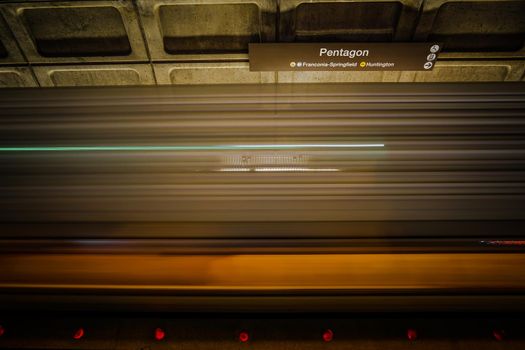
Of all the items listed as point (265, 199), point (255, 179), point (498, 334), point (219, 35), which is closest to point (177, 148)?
point (255, 179)

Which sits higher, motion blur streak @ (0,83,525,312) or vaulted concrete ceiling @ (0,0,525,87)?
vaulted concrete ceiling @ (0,0,525,87)

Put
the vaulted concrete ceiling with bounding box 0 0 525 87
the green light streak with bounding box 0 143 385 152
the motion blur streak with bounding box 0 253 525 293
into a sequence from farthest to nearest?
the vaulted concrete ceiling with bounding box 0 0 525 87, the green light streak with bounding box 0 143 385 152, the motion blur streak with bounding box 0 253 525 293

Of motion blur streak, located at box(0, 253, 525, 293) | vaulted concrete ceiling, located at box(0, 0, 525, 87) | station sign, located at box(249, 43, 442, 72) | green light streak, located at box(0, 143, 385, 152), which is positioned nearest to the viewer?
motion blur streak, located at box(0, 253, 525, 293)

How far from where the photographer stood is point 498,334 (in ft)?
5.13

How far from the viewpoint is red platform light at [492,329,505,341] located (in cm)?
156

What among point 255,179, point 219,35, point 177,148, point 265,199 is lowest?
point 265,199

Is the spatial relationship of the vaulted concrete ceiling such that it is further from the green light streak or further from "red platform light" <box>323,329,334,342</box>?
"red platform light" <box>323,329,334,342</box>

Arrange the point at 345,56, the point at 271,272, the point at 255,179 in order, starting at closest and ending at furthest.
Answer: the point at 271,272 → the point at 255,179 → the point at 345,56

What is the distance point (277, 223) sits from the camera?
1.94 metres

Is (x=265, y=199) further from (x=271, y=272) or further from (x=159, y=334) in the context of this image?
(x=159, y=334)

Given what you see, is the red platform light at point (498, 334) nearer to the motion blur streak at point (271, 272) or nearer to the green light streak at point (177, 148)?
the motion blur streak at point (271, 272)

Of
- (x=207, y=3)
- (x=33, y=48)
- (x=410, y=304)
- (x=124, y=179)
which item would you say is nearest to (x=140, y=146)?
(x=124, y=179)

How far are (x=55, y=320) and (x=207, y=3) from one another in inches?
152

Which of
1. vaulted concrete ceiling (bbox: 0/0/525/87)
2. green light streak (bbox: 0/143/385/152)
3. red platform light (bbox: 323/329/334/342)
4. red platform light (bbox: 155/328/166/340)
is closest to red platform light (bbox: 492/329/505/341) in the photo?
red platform light (bbox: 323/329/334/342)
